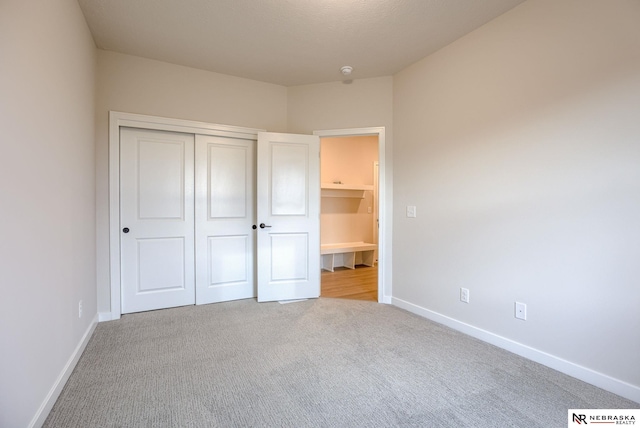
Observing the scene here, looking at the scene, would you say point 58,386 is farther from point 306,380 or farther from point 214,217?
point 214,217

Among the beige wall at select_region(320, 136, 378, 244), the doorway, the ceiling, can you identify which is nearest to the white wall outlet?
the ceiling

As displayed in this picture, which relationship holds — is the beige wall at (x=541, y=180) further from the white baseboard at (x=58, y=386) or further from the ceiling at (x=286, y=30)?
the white baseboard at (x=58, y=386)

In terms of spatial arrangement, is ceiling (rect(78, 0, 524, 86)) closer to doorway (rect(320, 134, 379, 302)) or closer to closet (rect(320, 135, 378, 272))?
doorway (rect(320, 134, 379, 302))

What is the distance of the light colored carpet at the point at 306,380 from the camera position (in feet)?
5.07

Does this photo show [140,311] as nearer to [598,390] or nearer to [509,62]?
[598,390]

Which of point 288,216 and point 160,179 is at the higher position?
point 160,179

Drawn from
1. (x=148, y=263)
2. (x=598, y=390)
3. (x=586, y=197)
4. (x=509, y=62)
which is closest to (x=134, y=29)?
(x=148, y=263)

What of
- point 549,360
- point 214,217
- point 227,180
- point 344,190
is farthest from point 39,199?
point 344,190

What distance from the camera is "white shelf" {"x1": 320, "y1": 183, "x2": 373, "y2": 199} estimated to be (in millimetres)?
5285

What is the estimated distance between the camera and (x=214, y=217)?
3.41 metres

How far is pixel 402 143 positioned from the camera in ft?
10.9

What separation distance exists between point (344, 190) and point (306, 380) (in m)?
4.01

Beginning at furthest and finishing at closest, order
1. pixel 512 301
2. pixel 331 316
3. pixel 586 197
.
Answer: pixel 331 316 < pixel 512 301 < pixel 586 197

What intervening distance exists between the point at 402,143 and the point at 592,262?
202cm
